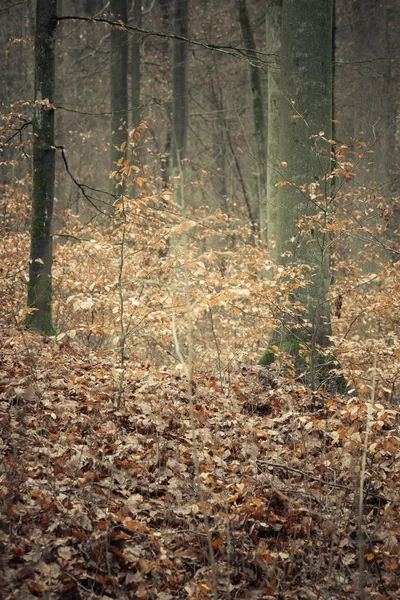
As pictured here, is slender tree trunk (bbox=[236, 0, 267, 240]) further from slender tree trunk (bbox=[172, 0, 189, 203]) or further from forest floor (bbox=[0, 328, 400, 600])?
forest floor (bbox=[0, 328, 400, 600])

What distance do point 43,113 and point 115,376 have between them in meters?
4.03

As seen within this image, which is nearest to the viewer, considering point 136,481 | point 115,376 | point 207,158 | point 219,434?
point 136,481

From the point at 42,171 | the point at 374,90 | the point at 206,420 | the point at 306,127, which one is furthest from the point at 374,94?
the point at 206,420

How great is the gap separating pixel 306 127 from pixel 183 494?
478 cm

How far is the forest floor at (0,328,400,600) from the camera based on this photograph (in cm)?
315

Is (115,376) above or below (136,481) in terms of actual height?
above

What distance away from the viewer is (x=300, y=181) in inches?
258

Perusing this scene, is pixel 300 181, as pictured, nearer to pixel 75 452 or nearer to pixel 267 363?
pixel 267 363

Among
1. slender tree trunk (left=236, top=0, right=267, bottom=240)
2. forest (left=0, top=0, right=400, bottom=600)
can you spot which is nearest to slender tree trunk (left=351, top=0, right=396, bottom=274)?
slender tree trunk (left=236, top=0, right=267, bottom=240)

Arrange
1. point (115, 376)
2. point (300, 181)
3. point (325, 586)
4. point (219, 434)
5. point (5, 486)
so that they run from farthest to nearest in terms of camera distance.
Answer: point (300, 181) < point (115, 376) < point (219, 434) < point (5, 486) < point (325, 586)

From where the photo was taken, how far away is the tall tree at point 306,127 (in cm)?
635

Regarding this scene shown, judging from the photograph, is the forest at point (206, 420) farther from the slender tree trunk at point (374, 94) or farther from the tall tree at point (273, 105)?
the slender tree trunk at point (374, 94)

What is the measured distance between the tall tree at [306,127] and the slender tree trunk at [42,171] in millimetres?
3308

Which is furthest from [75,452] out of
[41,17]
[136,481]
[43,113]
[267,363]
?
[41,17]
